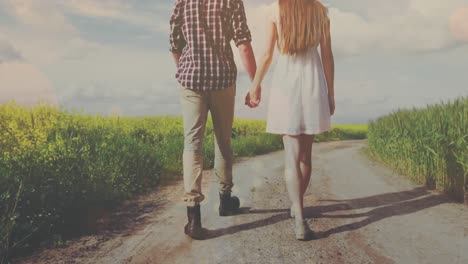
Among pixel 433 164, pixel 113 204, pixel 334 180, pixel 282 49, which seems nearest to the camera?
pixel 282 49

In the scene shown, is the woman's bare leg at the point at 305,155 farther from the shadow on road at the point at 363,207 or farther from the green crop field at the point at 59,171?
the green crop field at the point at 59,171

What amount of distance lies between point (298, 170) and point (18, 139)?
5.18 m

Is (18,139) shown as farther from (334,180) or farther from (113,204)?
(334,180)

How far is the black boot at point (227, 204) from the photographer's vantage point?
219 inches

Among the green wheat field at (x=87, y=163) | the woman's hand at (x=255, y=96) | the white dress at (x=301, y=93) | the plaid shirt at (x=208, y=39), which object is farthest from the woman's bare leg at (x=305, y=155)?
the green wheat field at (x=87, y=163)

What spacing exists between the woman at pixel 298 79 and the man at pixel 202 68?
336 mm

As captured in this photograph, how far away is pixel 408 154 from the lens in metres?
9.02

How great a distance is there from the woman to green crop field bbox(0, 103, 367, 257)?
7.55 ft

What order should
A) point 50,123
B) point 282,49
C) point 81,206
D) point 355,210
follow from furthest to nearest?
point 50,123 → point 355,210 → point 81,206 → point 282,49

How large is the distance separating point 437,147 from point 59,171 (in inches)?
211

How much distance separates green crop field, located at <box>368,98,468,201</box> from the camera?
23.3 ft

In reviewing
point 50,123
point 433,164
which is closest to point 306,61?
point 433,164

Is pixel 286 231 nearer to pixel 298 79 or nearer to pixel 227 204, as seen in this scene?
pixel 227 204

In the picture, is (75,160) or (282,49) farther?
(75,160)
